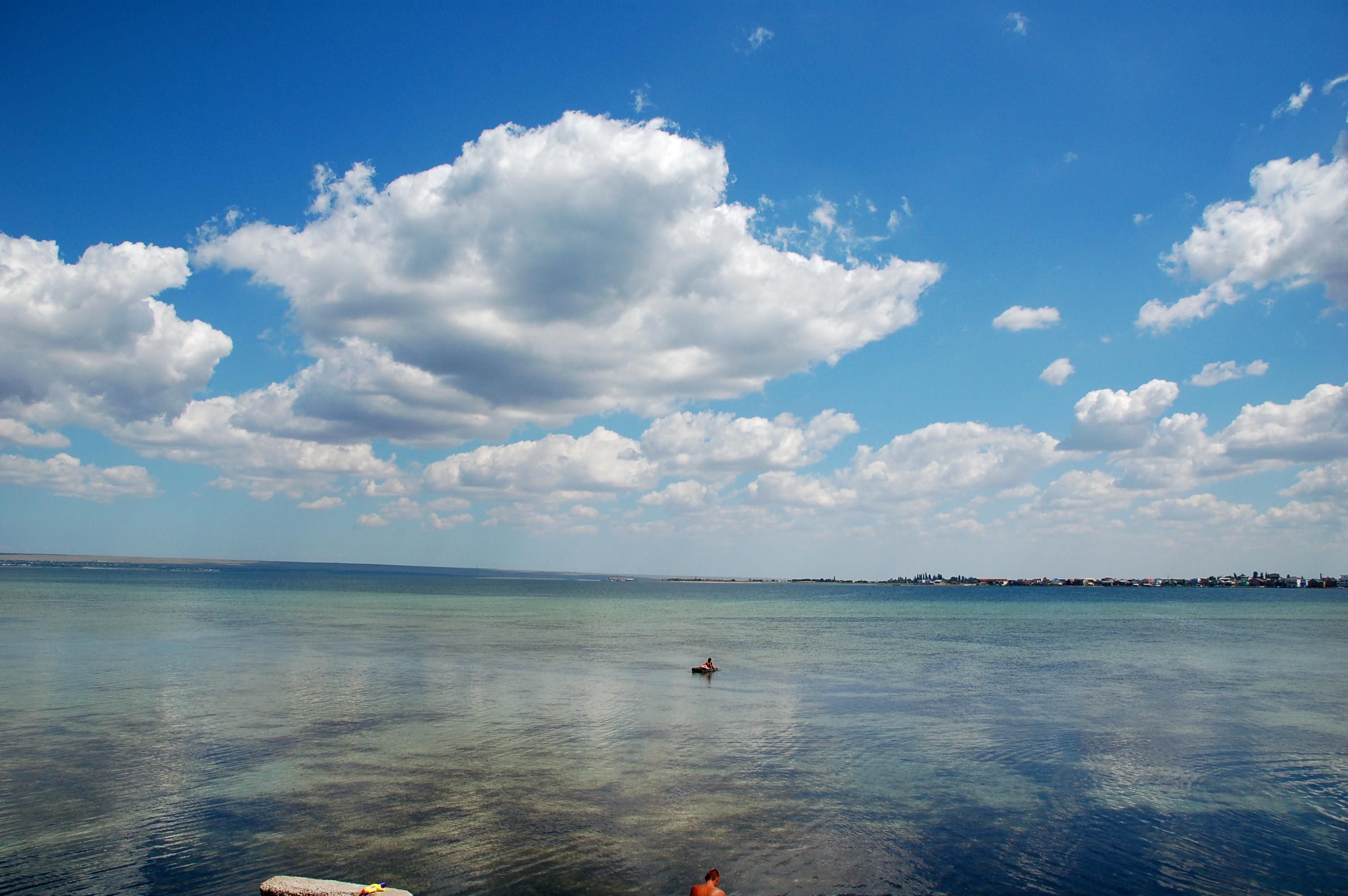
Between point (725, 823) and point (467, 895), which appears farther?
point (725, 823)

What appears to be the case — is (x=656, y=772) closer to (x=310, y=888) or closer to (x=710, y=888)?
(x=710, y=888)

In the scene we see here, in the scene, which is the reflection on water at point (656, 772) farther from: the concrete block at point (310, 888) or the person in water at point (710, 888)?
the person in water at point (710, 888)

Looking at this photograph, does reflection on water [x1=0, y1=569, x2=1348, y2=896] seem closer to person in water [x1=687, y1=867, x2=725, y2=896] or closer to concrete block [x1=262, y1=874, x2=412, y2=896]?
concrete block [x1=262, y1=874, x2=412, y2=896]

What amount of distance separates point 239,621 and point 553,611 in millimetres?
50413

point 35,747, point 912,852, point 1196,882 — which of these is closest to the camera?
point 1196,882

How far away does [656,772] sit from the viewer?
25.4 metres

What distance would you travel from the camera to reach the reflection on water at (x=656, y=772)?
698 inches

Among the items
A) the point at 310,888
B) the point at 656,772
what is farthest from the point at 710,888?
the point at 656,772

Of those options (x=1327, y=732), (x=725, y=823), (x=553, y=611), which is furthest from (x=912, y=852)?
(x=553, y=611)

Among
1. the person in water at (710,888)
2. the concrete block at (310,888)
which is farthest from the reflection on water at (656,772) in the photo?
the person in water at (710,888)

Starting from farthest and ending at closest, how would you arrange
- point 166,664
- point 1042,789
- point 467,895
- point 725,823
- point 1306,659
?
point 1306,659
point 166,664
point 1042,789
point 725,823
point 467,895

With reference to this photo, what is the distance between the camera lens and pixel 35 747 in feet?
87.9

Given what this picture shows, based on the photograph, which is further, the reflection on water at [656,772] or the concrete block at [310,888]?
the reflection on water at [656,772]

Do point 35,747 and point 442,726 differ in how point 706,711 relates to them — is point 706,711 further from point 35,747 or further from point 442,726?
point 35,747
